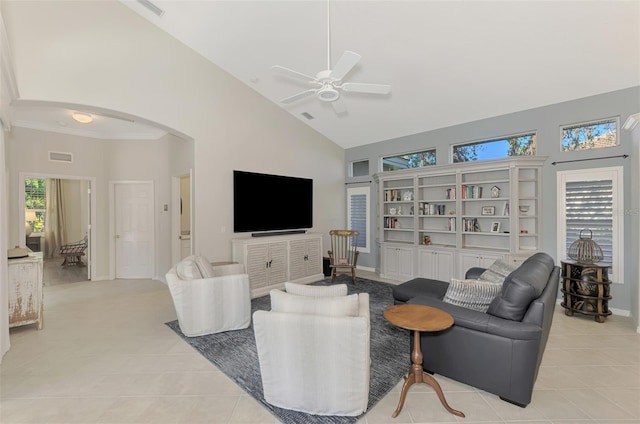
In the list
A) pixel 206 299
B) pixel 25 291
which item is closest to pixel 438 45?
pixel 206 299

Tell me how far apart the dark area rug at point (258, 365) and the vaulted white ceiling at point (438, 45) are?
3.60 m

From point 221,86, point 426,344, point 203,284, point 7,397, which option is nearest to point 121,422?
point 7,397

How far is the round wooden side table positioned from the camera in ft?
6.89

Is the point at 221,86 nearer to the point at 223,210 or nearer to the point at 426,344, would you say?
the point at 223,210

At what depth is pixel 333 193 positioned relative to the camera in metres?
7.07

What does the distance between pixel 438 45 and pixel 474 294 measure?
10.2ft

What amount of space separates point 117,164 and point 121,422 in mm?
5562

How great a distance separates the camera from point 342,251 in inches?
260

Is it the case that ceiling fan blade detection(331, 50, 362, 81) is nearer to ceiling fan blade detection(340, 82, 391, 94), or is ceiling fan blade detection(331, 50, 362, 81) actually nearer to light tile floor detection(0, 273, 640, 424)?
ceiling fan blade detection(340, 82, 391, 94)

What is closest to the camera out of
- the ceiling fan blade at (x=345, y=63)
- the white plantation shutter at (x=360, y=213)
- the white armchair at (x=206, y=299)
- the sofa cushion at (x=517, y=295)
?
the sofa cushion at (x=517, y=295)

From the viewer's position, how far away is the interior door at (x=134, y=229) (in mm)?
6129

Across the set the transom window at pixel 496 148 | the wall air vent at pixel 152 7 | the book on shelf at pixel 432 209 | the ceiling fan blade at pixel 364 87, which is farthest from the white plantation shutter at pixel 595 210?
the wall air vent at pixel 152 7

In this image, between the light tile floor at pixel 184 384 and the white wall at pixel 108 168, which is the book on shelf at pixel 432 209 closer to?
the light tile floor at pixel 184 384

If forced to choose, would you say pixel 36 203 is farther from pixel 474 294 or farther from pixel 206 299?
pixel 474 294
